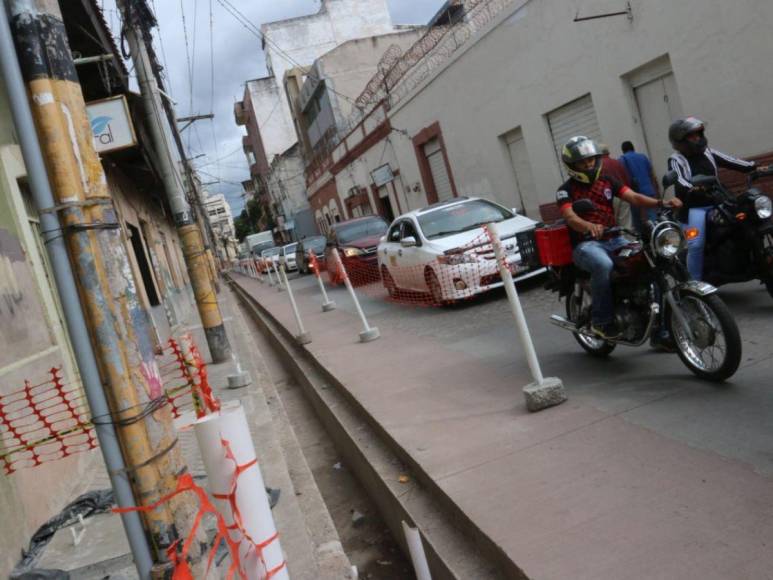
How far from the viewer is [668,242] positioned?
4328 mm

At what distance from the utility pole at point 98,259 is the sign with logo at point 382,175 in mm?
22067

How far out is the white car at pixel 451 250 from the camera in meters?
9.40

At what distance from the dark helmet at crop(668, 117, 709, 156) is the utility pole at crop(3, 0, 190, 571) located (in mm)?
5141

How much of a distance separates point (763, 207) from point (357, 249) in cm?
1199

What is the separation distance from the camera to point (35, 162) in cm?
213

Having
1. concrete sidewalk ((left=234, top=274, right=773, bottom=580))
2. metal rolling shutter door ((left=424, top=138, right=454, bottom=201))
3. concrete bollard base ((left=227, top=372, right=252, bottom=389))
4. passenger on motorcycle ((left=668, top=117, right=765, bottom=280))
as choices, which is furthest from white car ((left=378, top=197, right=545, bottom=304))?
metal rolling shutter door ((left=424, top=138, right=454, bottom=201))

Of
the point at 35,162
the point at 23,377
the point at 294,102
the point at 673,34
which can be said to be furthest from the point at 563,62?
the point at 294,102

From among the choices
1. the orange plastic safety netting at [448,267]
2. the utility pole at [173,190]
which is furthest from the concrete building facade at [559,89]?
the utility pole at [173,190]

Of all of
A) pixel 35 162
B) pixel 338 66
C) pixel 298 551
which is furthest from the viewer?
pixel 338 66

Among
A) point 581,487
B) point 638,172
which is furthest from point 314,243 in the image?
point 581,487

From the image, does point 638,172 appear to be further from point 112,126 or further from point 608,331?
point 112,126

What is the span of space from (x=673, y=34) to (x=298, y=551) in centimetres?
937

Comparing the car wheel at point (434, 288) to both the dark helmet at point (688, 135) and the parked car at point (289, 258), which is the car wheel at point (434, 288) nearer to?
the dark helmet at point (688, 135)

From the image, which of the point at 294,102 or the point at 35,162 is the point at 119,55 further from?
the point at 294,102
